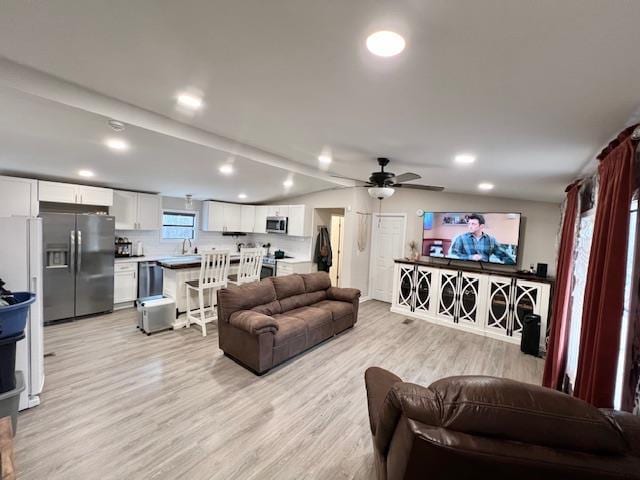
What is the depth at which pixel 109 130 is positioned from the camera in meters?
2.71

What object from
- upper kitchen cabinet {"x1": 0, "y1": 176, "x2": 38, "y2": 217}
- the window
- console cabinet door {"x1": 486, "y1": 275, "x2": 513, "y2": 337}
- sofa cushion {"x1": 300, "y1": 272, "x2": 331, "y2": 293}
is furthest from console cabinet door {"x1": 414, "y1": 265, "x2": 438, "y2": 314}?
upper kitchen cabinet {"x1": 0, "y1": 176, "x2": 38, "y2": 217}

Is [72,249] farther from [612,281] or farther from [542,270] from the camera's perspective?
[542,270]

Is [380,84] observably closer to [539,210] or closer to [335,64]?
[335,64]

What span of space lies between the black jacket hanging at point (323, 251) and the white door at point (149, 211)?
3356mm

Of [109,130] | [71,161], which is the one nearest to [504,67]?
[109,130]

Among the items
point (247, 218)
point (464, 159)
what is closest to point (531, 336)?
point (464, 159)

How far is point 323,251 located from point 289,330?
10.6ft

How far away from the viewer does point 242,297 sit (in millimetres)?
3381

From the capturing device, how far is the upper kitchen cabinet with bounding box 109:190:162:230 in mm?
5113

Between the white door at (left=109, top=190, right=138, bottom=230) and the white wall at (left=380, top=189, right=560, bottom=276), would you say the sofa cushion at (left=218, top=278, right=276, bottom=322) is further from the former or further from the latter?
the white wall at (left=380, top=189, right=560, bottom=276)

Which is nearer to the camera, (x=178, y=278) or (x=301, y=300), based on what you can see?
(x=301, y=300)

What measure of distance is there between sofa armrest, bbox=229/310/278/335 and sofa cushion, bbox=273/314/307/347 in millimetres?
128

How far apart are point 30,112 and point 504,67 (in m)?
3.39

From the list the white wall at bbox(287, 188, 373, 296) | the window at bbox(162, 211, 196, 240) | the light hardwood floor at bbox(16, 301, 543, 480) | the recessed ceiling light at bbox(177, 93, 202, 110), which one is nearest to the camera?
the light hardwood floor at bbox(16, 301, 543, 480)
